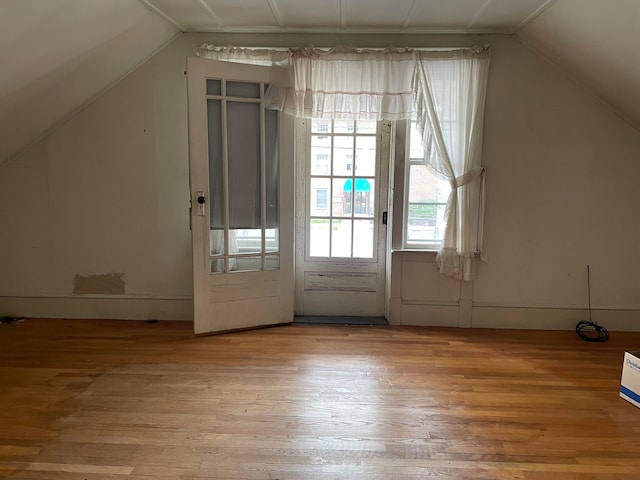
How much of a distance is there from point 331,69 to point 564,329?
288 cm

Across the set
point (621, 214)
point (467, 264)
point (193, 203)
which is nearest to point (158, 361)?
point (193, 203)

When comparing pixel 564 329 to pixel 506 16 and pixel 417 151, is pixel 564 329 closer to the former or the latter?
pixel 417 151

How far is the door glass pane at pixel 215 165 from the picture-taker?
323cm

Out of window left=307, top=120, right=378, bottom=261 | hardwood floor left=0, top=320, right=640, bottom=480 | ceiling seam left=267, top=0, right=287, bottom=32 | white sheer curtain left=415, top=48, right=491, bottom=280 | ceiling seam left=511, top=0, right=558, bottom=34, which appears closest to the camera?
hardwood floor left=0, top=320, right=640, bottom=480

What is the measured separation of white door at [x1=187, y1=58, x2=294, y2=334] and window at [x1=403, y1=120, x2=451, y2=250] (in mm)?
985

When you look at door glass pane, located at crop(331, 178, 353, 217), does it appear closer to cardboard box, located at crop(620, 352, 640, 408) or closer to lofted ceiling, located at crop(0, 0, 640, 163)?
lofted ceiling, located at crop(0, 0, 640, 163)

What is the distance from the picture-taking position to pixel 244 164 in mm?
3363

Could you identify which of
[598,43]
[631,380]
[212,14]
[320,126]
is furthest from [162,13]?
[631,380]

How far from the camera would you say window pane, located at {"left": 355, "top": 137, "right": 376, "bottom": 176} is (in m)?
3.65

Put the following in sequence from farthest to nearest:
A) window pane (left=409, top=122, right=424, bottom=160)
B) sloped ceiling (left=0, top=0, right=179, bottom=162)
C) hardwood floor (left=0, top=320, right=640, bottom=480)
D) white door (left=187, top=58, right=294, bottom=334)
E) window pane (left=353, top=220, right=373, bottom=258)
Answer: window pane (left=353, top=220, right=373, bottom=258)
window pane (left=409, top=122, right=424, bottom=160)
white door (left=187, top=58, right=294, bottom=334)
sloped ceiling (left=0, top=0, right=179, bottom=162)
hardwood floor (left=0, top=320, right=640, bottom=480)

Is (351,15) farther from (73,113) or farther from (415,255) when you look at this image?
(73,113)

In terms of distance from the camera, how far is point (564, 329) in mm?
3568

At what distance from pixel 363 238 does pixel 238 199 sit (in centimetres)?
115

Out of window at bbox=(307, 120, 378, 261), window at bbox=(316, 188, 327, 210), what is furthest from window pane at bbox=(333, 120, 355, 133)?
window at bbox=(316, 188, 327, 210)
